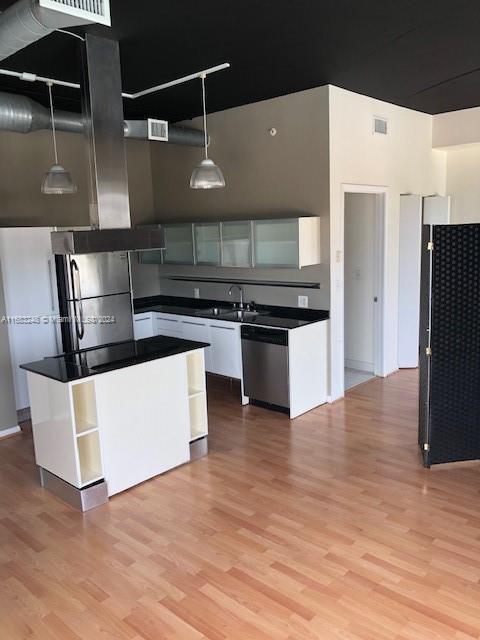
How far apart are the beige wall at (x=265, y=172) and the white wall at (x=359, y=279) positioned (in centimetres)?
119

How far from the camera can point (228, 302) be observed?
6363 mm

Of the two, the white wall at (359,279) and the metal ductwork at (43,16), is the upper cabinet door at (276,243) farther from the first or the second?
the metal ductwork at (43,16)

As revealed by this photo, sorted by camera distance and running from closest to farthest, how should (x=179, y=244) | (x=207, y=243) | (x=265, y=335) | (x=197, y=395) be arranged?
(x=197, y=395) → (x=265, y=335) → (x=207, y=243) → (x=179, y=244)

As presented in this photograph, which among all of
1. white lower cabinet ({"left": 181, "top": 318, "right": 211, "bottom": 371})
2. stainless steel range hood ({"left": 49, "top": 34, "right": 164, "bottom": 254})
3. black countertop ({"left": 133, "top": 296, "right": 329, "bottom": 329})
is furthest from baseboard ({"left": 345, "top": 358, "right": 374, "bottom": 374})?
stainless steel range hood ({"left": 49, "top": 34, "right": 164, "bottom": 254})

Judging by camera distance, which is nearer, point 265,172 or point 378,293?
point 265,172

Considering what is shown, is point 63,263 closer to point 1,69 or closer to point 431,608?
point 1,69

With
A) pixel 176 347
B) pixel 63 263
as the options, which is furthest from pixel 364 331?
pixel 63 263

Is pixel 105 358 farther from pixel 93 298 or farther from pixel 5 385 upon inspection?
pixel 93 298

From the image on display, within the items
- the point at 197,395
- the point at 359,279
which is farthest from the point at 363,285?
the point at 197,395

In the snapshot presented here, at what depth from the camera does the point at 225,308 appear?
6375mm

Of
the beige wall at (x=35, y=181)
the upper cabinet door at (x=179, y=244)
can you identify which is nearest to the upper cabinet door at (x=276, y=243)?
the upper cabinet door at (x=179, y=244)

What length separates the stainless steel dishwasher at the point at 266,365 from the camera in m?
5.04

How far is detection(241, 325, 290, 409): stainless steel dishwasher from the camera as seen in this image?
5035mm

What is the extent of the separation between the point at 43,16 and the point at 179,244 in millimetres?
3759
